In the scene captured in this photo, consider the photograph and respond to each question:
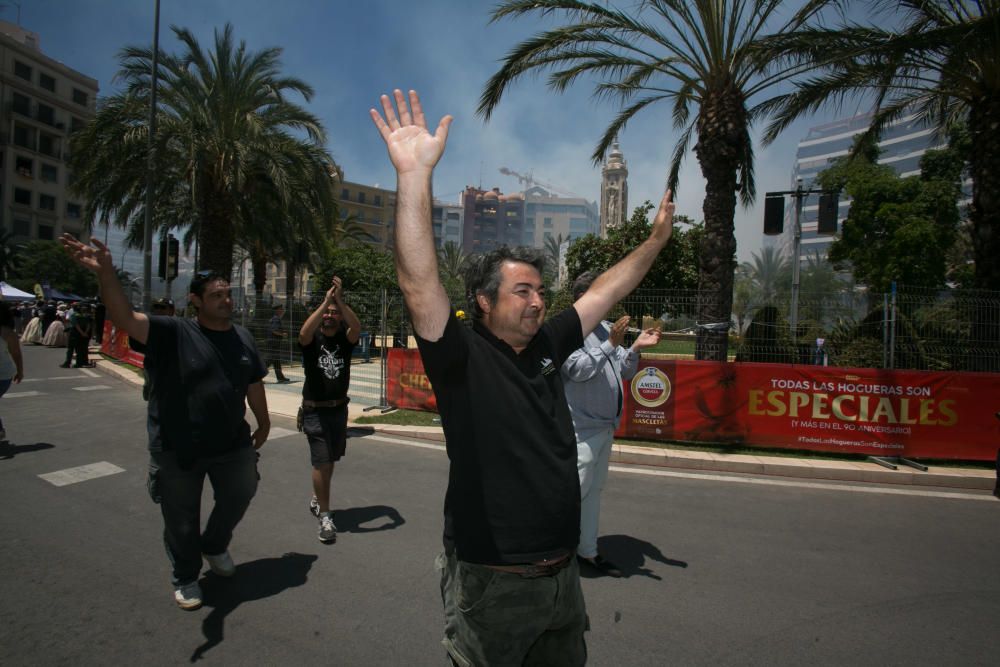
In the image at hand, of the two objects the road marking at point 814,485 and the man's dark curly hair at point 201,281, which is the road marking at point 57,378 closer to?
the man's dark curly hair at point 201,281

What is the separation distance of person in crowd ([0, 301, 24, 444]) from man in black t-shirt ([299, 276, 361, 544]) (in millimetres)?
4339

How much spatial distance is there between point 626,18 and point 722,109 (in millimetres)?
2181

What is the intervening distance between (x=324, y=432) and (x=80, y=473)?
3304mm

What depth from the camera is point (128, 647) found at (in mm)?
2814

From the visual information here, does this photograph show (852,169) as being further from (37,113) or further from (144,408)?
(37,113)

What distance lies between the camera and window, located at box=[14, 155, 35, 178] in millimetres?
54784

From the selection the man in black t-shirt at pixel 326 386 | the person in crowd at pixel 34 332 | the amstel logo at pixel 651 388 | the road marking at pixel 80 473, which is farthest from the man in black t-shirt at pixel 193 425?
the person in crowd at pixel 34 332

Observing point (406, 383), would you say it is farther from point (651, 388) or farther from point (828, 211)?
point (828, 211)

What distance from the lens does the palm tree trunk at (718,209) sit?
8.95 m

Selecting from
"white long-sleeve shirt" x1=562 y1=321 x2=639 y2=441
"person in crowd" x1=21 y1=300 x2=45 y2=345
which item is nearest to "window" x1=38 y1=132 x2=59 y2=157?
"person in crowd" x1=21 y1=300 x2=45 y2=345

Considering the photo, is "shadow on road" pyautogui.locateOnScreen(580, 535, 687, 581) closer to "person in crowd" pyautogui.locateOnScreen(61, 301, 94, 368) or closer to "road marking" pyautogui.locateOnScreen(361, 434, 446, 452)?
"road marking" pyautogui.locateOnScreen(361, 434, 446, 452)

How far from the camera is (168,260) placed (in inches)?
575

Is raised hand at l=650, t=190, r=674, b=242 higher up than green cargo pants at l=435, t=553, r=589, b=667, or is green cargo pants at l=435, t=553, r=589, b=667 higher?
raised hand at l=650, t=190, r=674, b=242

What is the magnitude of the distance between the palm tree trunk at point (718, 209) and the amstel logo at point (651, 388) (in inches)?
52.3
